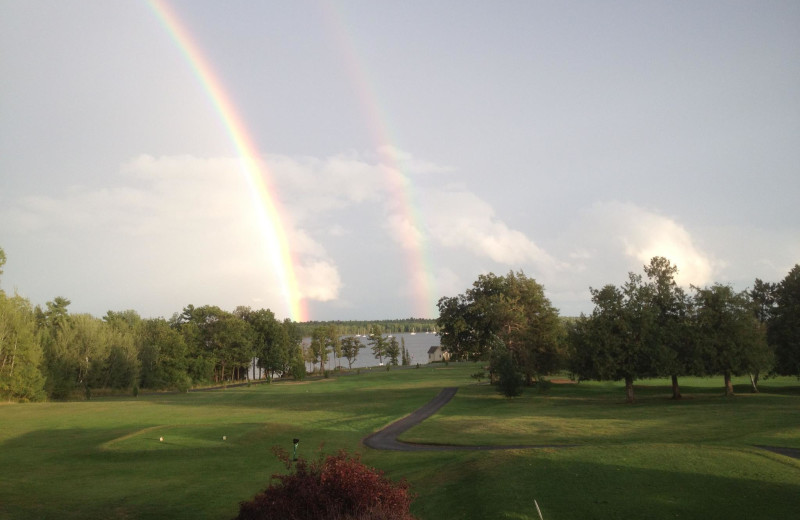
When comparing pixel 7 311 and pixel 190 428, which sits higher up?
pixel 7 311

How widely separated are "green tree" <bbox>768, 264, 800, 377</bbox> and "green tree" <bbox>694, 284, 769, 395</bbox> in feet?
20.5

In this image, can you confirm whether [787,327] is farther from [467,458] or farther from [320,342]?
[320,342]

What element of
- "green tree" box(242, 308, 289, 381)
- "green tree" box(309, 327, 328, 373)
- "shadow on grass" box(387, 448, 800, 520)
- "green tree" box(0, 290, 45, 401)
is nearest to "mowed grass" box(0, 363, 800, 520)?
"shadow on grass" box(387, 448, 800, 520)

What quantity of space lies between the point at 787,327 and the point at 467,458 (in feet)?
164

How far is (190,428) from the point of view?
39.1 metres

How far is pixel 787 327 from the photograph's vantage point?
5484cm

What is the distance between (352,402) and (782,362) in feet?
158

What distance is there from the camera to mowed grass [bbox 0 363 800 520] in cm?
1669

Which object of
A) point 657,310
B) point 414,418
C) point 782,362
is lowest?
point 414,418

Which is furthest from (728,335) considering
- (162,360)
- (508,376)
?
(162,360)

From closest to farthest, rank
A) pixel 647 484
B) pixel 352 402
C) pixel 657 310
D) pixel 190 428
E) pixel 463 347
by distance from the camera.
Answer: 1. pixel 647 484
2. pixel 190 428
3. pixel 657 310
4. pixel 352 402
5. pixel 463 347

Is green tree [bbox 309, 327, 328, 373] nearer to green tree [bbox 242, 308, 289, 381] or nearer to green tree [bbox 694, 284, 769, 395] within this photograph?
green tree [bbox 242, 308, 289, 381]

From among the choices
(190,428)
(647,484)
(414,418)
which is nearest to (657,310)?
(414,418)

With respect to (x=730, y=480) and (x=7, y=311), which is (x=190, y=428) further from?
(x=7, y=311)
